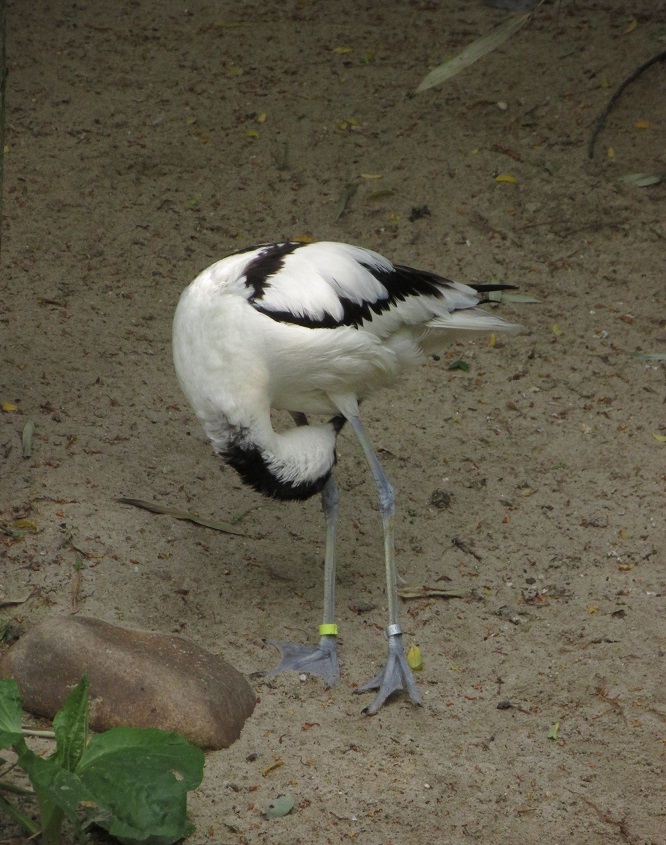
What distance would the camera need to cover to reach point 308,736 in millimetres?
3725

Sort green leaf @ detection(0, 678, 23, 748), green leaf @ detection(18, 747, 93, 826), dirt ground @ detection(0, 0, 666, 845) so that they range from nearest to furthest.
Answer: green leaf @ detection(18, 747, 93, 826) → green leaf @ detection(0, 678, 23, 748) → dirt ground @ detection(0, 0, 666, 845)

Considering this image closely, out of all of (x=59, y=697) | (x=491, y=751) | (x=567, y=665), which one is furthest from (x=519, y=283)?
(x=59, y=697)

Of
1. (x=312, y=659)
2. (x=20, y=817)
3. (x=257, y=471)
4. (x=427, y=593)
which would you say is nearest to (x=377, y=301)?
(x=257, y=471)

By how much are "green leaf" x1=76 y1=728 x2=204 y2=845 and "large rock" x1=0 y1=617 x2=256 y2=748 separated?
2.27 ft

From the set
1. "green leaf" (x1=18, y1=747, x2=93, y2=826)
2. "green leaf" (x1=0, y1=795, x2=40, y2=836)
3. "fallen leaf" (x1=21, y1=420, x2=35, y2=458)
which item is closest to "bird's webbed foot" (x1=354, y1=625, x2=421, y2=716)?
"green leaf" (x1=0, y1=795, x2=40, y2=836)

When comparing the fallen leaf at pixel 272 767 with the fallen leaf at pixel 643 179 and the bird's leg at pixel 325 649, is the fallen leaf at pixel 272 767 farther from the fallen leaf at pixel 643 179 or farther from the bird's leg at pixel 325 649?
the fallen leaf at pixel 643 179

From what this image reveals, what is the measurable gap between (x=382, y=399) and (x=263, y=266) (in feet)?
6.05

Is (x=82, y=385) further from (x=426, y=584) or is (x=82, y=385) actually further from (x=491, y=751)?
(x=491, y=751)

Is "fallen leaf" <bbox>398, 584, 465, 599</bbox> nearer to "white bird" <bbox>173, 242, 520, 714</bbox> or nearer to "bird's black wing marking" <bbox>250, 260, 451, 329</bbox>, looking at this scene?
"white bird" <bbox>173, 242, 520, 714</bbox>

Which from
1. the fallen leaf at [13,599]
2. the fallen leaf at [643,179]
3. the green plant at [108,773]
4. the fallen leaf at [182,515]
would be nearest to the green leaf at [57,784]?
the green plant at [108,773]

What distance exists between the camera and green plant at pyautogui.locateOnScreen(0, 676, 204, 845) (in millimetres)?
2656

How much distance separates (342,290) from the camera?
14.5ft

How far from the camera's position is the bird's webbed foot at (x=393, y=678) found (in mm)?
3979

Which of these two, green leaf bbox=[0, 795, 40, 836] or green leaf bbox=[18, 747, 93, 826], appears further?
green leaf bbox=[0, 795, 40, 836]
